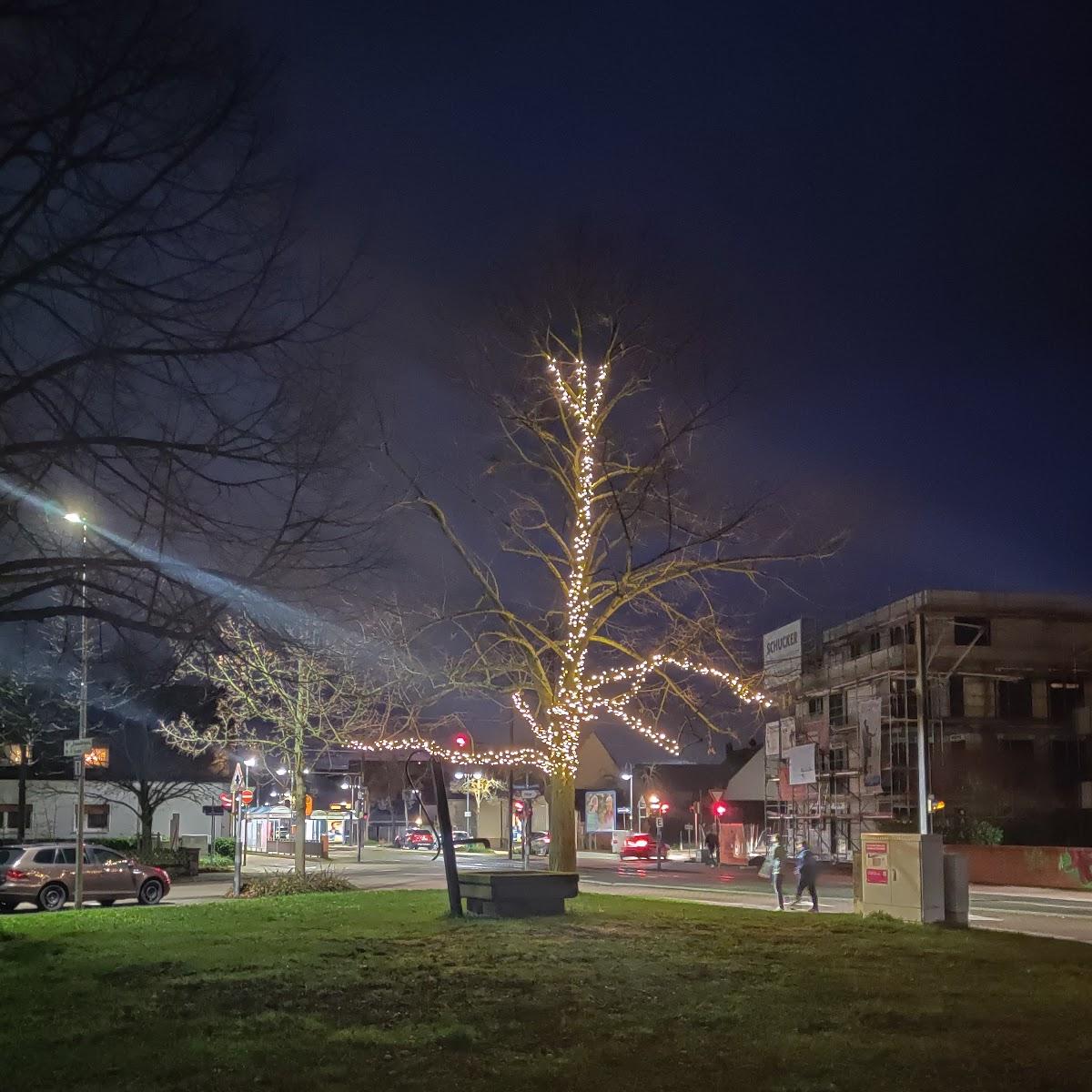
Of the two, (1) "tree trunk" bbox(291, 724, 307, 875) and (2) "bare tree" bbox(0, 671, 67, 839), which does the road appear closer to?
(1) "tree trunk" bbox(291, 724, 307, 875)

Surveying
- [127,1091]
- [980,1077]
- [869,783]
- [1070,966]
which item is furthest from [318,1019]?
[869,783]

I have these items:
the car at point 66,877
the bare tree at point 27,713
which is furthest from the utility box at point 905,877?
the car at point 66,877

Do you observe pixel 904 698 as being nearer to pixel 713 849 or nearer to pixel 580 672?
pixel 713 849

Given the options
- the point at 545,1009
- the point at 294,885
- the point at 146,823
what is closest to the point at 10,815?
the point at 146,823

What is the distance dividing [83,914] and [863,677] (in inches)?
1727

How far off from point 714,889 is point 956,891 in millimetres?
19476

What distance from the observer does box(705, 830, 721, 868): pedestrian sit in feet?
187

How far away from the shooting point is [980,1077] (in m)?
7.15

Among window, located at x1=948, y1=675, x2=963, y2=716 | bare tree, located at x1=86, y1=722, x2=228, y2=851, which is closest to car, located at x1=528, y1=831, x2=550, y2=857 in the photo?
bare tree, located at x1=86, y1=722, x2=228, y2=851

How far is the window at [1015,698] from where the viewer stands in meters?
56.1

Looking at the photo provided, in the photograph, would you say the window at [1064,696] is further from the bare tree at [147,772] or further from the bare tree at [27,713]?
the bare tree at [27,713]

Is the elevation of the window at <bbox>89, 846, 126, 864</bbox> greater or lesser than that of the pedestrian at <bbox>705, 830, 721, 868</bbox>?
greater

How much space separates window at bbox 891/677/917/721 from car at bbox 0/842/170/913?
→ 34.7m

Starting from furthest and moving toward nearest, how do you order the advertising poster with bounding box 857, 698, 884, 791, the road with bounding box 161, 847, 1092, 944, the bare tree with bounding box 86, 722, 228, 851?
1. the advertising poster with bounding box 857, 698, 884, 791
2. the bare tree with bounding box 86, 722, 228, 851
3. the road with bounding box 161, 847, 1092, 944
